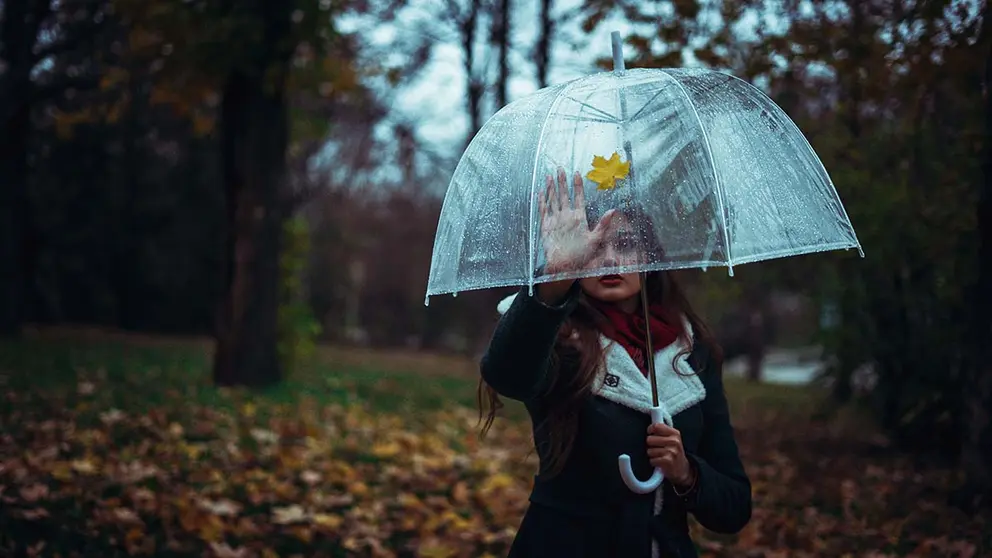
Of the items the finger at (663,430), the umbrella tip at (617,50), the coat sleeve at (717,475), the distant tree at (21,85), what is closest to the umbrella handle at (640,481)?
the finger at (663,430)

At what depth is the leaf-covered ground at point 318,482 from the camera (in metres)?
4.68

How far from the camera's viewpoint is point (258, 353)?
9602 millimetres

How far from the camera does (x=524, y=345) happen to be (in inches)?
79.9

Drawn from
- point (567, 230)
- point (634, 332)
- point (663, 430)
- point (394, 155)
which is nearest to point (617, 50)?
point (567, 230)

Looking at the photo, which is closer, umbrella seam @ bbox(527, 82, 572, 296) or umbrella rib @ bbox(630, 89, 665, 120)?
umbrella seam @ bbox(527, 82, 572, 296)

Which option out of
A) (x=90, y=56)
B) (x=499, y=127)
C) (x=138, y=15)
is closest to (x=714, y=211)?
(x=499, y=127)

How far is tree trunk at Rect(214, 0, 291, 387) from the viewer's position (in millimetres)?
9391

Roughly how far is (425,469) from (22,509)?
8.86 feet

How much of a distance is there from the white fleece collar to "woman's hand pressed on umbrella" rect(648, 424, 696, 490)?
0.08m

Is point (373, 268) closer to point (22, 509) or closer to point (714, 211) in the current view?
point (22, 509)

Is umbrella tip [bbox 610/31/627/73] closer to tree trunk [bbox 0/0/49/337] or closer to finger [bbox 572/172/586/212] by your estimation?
finger [bbox 572/172/586/212]

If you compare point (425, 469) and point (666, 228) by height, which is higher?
point (666, 228)

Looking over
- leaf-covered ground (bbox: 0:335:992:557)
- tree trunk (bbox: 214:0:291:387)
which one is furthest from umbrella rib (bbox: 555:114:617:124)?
tree trunk (bbox: 214:0:291:387)

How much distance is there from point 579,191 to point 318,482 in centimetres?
421
